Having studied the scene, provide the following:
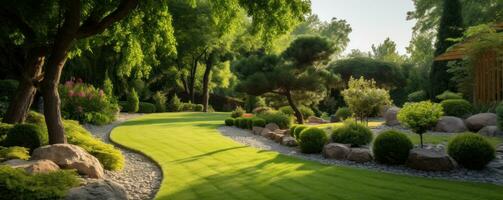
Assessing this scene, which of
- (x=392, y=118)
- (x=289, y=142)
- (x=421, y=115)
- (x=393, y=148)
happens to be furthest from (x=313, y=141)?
(x=392, y=118)

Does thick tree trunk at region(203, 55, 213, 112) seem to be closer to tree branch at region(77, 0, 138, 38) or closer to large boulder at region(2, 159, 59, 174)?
tree branch at region(77, 0, 138, 38)

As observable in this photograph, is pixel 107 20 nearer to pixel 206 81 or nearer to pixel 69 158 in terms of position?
pixel 69 158

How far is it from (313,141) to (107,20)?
6821mm

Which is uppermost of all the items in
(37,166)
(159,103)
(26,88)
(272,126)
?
(159,103)

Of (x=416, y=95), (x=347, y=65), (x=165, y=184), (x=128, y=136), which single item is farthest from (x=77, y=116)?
(x=347, y=65)

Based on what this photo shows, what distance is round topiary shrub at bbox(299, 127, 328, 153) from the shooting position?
43.6ft

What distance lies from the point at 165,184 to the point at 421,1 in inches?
1539

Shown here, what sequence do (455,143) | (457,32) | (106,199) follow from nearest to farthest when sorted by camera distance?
1. (106,199)
2. (455,143)
3. (457,32)

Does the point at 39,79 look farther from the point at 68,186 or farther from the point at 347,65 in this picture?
the point at 347,65

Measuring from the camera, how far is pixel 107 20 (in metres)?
10.0

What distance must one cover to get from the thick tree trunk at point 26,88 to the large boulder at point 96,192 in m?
6.26

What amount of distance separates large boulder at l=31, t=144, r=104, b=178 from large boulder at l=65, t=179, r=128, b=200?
236 centimetres

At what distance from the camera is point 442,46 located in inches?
1211

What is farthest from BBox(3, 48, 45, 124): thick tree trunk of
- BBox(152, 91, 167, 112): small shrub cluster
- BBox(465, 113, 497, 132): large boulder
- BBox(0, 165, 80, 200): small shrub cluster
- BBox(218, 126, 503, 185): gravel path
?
BBox(152, 91, 167, 112): small shrub cluster
